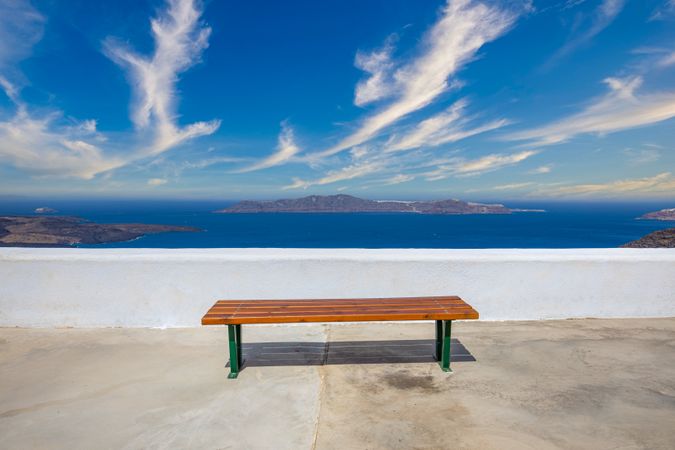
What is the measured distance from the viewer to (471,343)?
148 inches

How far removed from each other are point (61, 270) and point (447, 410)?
4109 millimetres

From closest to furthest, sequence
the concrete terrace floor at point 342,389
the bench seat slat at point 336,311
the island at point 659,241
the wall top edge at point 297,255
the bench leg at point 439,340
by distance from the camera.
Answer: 1. the concrete terrace floor at point 342,389
2. the bench seat slat at point 336,311
3. the bench leg at point 439,340
4. the wall top edge at point 297,255
5. the island at point 659,241

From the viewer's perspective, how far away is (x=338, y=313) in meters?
2.99

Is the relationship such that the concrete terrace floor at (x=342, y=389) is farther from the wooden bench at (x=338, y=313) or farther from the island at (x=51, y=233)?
the island at (x=51, y=233)

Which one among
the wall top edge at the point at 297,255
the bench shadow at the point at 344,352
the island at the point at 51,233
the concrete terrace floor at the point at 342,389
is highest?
the wall top edge at the point at 297,255

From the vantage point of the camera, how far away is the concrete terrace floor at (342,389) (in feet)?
7.56

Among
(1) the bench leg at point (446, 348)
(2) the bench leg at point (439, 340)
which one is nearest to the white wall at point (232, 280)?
(2) the bench leg at point (439, 340)

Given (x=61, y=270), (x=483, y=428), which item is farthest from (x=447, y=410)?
(x=61, y=270)

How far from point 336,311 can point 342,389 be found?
0.56 meters

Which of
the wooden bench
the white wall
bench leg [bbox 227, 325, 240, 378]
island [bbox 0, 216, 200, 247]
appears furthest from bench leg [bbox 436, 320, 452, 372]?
island [bbox 0, 216, 200, 247]

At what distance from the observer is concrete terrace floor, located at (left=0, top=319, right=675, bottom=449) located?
230cm

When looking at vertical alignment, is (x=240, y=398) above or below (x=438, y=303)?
below

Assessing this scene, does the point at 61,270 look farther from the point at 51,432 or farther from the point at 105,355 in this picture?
the point at 51,432

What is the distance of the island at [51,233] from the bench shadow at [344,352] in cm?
5707
